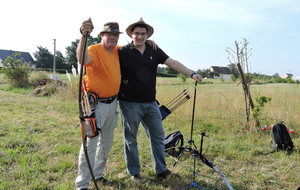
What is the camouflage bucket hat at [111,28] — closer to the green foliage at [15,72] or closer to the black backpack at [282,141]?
the black backpack at [282,141]

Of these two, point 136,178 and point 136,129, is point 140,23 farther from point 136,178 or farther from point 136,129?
point 136,178

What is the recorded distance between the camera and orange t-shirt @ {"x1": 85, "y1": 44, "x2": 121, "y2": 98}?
2971 mm

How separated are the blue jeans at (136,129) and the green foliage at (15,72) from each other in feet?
52.5

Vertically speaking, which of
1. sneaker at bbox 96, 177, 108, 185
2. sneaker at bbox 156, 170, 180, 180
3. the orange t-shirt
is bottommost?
sneaker at bbox 96, 177, 108, 185

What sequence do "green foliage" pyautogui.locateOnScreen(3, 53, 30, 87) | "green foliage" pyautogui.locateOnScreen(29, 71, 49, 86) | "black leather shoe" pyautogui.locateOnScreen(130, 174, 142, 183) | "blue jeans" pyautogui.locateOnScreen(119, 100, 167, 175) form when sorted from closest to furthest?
"blue jeans" pyautogui.locateOnScreen(119, 100, 167, 175)
"black leather shoe" pyautogui.locateOnScreen(130, 174, 142, 183)
"green foliage" pyautogui.locateOnScreen(3, 53, 30, 87)
"green foliage" pyautogui.locateOnScreen(29, 71, 49, 86)

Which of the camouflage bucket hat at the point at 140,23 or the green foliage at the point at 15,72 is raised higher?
the camouflage bucket hat at the point at 140,23

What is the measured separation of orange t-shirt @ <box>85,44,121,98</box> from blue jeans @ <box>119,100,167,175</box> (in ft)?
1.44

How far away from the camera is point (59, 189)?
10.5 feet

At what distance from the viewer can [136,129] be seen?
3471 millimetres

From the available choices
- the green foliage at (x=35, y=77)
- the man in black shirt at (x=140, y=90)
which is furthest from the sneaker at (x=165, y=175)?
the green foliage at (x=35, y=77)

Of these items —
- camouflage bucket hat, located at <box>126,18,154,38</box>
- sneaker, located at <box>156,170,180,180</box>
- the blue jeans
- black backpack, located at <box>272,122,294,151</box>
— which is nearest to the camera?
camouflage bucket hat, located at <box>126,18,154,38</box>

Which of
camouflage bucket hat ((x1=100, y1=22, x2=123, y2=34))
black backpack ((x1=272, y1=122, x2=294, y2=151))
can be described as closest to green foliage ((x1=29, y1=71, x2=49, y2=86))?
camouflage bucket hat ((x1=100, y1=22, x2=123, y2=34))

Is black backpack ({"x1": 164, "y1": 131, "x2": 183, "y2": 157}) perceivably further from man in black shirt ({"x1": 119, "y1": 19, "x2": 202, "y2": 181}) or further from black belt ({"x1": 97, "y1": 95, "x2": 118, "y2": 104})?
black belt ({"x1": 97, "y1": 95, "x2": 118, "y2": 104})

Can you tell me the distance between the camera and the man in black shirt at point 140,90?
327cm
